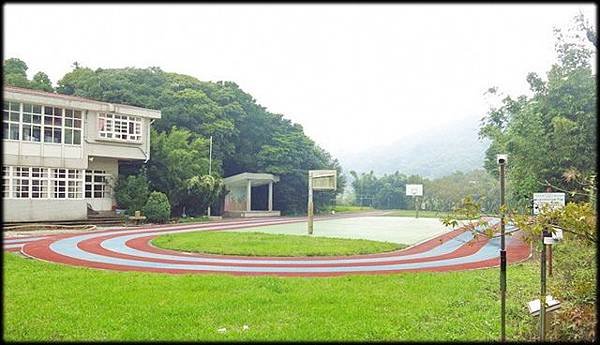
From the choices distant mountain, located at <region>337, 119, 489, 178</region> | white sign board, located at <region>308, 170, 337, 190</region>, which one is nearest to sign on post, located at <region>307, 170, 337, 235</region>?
white sign board, located at <region>308, 170, 337, 190</region>

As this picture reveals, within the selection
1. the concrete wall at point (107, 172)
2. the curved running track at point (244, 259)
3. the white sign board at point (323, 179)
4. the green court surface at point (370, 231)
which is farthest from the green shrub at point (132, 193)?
the white sign board at point (323, 179)

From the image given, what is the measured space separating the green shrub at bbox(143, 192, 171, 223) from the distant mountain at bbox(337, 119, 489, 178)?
77.8 metres

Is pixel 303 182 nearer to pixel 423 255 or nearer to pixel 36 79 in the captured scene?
pixel 36 79

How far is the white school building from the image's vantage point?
816 inches

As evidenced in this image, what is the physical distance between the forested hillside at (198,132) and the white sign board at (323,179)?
8.98m

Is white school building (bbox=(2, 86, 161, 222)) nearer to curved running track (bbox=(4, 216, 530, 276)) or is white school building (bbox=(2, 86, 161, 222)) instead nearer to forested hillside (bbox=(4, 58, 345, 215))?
forested hillside (bbox=(4, 58, 345, 215))

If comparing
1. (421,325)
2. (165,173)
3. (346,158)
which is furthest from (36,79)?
(346,158)

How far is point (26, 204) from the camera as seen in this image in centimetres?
2072

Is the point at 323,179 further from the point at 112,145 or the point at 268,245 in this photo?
the point at 112,145

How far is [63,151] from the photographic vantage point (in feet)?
73.2

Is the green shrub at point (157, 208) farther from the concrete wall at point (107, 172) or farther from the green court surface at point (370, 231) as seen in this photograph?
the green court surface at point (370, 231)

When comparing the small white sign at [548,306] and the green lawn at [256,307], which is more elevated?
the small white sign at [548,306]

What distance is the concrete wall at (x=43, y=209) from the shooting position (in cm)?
2034

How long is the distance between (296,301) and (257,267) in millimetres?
4251
